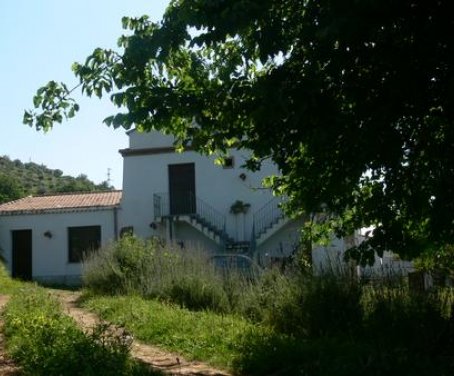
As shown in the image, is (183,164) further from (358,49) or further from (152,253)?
(358,49)

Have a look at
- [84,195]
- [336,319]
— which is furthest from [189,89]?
[84,195]

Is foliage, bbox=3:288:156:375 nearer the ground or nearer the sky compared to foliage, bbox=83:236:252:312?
nearer the ground

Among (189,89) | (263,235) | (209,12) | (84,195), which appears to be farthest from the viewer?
(84,195)

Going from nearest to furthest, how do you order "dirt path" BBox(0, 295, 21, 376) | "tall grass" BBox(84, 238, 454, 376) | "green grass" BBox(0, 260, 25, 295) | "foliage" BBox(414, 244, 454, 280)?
"dirt path" BBox(0, 295, 21, 376), "tall grass" BBox(84, 238, 454, 376), "foliage" BBox(414, 244, 454, 280), "green grass" BBox(0, 260, 25, 295)

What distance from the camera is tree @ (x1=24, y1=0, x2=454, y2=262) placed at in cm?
541

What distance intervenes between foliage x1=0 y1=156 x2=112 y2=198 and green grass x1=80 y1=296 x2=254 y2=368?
1419 inches

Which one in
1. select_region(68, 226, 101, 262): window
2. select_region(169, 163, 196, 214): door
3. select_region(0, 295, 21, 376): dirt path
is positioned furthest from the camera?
select_region(68, 226, 101, 262): window

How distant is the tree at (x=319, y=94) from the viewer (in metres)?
5.41

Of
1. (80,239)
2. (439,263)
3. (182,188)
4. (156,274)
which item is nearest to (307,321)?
(439,263)

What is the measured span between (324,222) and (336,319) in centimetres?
138

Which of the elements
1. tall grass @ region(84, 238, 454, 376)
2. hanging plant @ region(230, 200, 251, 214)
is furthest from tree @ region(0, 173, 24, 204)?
tall grass @ region(84, 238, 454, 376)

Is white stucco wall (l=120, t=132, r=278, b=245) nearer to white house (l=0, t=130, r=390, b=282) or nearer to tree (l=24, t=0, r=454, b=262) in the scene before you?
white house (l=0, t=130, r=390, b=282)

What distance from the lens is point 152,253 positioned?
1474 cm

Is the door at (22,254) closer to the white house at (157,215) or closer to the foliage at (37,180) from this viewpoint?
the white house at (157,215)
